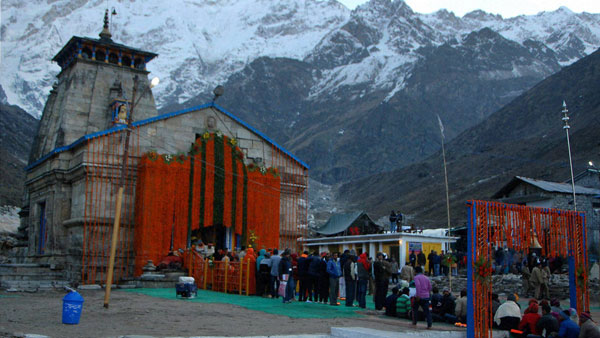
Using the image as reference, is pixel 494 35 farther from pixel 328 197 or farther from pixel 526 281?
pixel 526 281

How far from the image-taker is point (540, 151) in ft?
242

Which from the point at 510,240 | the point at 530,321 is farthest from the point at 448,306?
the point at 530,321

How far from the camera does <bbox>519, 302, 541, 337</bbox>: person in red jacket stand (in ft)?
37.9

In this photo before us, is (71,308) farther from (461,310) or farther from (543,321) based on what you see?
(543,321)

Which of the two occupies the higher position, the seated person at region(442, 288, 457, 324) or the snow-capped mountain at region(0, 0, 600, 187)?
the snow-capped mountain at region(0, 0, 600, 187)

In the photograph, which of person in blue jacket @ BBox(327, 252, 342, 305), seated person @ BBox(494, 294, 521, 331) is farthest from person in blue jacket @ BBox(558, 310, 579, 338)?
person in blue jacket @ BBox(327, 252, 342, 305)

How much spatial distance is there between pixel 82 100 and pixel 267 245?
36.8 ft

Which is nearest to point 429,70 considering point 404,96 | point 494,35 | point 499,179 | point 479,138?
point 404,96

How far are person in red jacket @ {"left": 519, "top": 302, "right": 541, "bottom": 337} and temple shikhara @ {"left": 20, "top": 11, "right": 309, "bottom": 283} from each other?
13.2m

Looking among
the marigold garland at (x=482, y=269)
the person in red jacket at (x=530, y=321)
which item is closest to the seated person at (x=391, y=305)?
the person in red jacket at (x=530, y=321)

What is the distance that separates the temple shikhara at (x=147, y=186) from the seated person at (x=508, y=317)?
1262cm

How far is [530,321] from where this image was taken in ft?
38.1

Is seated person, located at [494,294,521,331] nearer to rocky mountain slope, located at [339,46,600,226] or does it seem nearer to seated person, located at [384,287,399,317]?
seated person, located at [384,287,399,317]

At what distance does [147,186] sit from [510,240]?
45.6 ft
